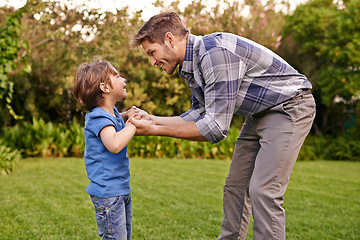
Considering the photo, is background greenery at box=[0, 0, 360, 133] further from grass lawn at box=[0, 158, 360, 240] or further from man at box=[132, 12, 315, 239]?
man at box=[132, 12, 315, 239]

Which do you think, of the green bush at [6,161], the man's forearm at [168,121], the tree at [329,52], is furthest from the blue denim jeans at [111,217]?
the tree at [329,52]

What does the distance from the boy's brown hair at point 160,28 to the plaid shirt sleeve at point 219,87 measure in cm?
29

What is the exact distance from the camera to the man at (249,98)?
7.47 feet

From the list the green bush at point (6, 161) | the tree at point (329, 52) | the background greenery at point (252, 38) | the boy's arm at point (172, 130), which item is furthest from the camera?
the tree at point (329, 52)

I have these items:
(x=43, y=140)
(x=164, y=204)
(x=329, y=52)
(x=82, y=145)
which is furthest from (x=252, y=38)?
(x=164, y=204)

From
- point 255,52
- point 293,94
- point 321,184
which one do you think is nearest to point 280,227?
point 293,94

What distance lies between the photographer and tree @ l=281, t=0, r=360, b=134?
11.0 m

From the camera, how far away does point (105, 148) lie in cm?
234

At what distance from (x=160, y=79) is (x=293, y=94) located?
901 centimetres

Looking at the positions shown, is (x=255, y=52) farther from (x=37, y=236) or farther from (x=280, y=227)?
(x=37, y=236)

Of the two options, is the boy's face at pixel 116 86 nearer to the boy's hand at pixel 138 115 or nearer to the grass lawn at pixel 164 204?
the boy's hand at pixel 138 115

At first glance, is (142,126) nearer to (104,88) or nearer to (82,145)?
(104,88)

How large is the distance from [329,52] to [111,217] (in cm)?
1063

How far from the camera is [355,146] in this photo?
11.3m
